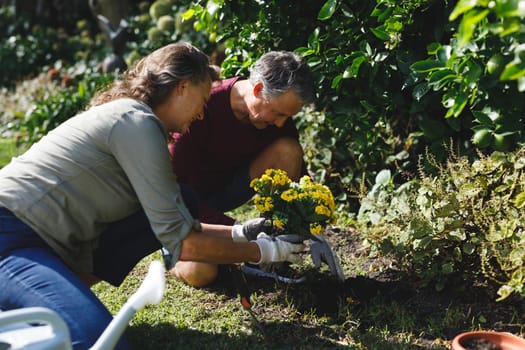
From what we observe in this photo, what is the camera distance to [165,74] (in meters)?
2.32

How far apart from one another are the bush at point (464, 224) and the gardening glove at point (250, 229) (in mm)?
557

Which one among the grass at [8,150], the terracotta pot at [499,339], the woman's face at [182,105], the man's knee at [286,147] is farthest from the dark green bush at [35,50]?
the terracotta pot at [499,339]

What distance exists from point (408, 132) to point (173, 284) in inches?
62.7

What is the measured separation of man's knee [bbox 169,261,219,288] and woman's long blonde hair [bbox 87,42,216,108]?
87 centimetres

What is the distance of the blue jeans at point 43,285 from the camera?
1.99m

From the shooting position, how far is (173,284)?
3039mm

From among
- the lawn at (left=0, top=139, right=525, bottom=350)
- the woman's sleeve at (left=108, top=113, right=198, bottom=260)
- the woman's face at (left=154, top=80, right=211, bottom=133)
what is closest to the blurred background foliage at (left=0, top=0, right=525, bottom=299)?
the lawn at (left=0, top=139, right=525, bottom=350)

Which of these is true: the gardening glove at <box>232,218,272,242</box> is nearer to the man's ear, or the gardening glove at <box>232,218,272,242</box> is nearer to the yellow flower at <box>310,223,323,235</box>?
the yellow flower at <box>310,223,323,235</box>

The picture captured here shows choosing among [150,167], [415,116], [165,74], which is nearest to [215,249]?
[150,167]

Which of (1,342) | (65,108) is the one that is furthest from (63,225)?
(65,108)

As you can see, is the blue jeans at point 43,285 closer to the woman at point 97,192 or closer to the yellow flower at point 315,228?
the woman at point 97,192

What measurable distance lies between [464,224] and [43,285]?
1.66 metres

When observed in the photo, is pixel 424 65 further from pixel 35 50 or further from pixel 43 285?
pixel 35 50

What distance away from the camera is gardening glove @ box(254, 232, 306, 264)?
255 centimetres
